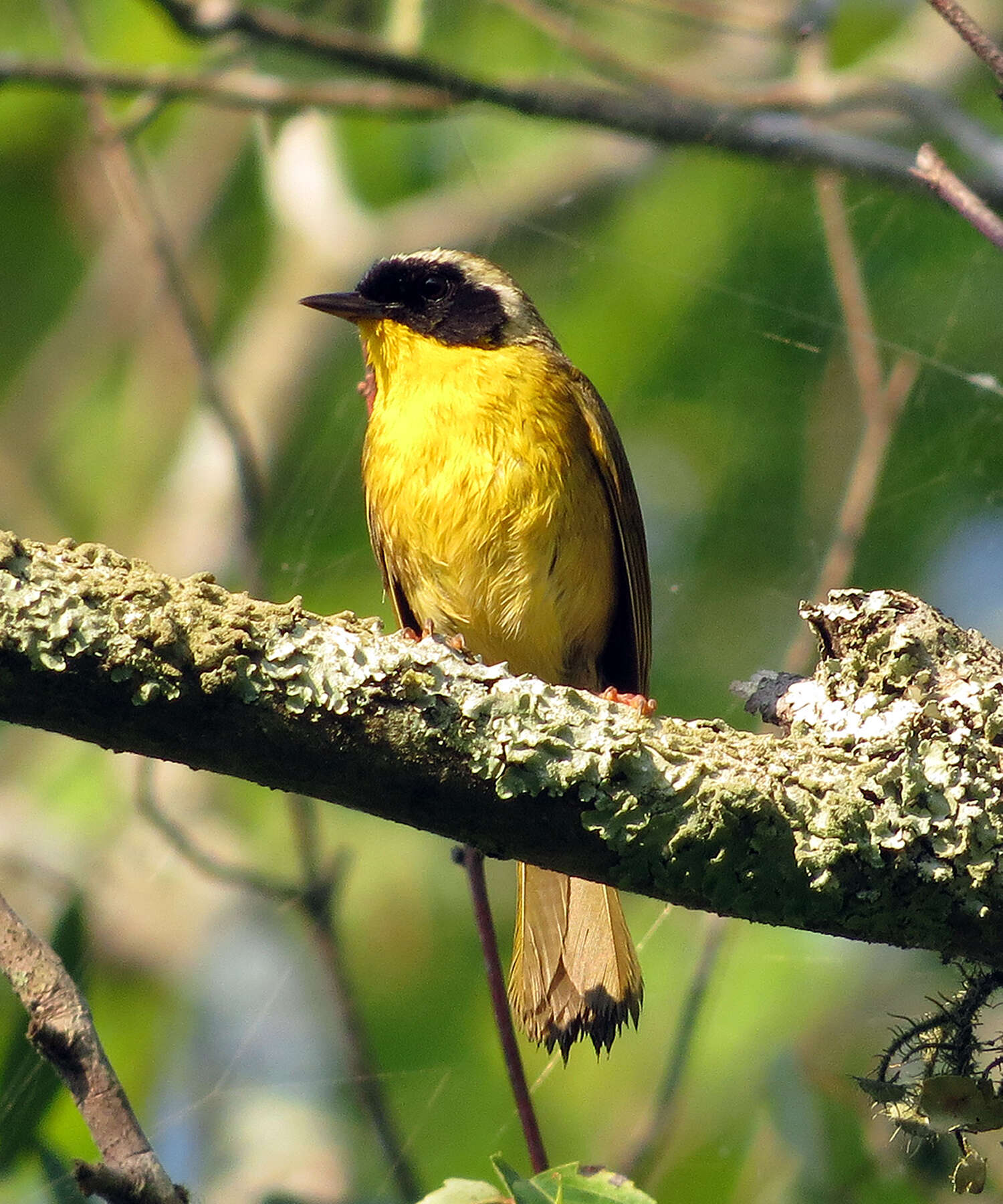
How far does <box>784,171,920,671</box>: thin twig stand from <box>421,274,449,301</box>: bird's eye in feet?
4.03

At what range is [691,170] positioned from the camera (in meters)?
7.43

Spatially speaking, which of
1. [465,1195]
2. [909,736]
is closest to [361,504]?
[909,736]

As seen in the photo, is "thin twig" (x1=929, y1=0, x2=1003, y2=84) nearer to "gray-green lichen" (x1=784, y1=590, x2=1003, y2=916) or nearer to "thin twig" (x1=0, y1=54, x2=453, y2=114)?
"gray-green lichen" (x1=784, y1=590, x2=1003, y2=916)

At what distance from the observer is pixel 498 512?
3.56 meters

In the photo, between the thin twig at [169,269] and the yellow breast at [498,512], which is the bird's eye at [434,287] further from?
the thin twig at [169,269]

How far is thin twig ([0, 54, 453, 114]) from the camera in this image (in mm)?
4820

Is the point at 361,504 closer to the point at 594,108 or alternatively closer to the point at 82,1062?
the point at 594,108

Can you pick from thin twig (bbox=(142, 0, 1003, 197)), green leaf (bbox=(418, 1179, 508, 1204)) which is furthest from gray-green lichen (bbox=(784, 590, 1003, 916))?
thin twig (bbox=(142, 0, 1003, 197))

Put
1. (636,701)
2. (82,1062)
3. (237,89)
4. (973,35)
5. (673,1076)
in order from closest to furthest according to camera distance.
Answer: (82,1062), (973,35), (636,701), (673,1076), (237,89)

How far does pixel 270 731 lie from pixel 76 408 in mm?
7137

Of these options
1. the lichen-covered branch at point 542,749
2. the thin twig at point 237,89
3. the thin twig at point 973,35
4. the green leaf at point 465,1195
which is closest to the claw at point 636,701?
the lichen-covered branch at point 542,749

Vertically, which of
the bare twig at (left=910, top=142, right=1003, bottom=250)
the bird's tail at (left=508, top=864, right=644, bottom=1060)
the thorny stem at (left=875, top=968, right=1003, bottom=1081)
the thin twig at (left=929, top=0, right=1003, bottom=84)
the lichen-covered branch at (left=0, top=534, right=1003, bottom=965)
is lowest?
the bird's tail at (left=508, top=864, right=644, bottom=1060)

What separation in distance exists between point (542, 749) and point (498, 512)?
5.19 feet

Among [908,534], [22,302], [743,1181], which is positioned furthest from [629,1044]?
[22,302]
